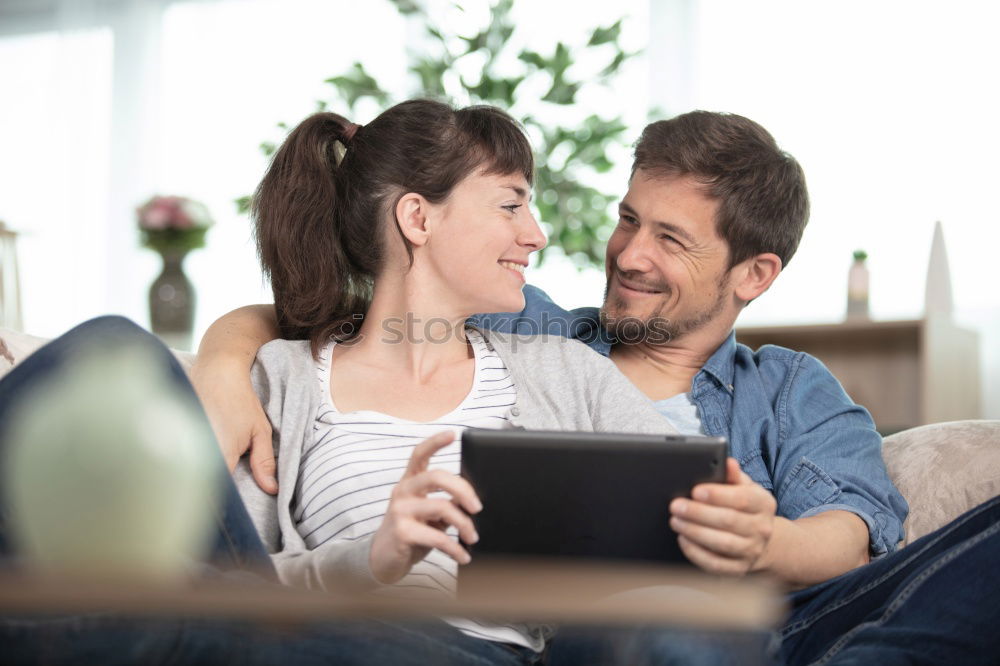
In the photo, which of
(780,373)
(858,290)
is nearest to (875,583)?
(780,373)

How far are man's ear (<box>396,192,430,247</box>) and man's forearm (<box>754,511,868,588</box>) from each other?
70cm

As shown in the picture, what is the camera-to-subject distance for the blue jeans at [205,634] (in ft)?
2.68

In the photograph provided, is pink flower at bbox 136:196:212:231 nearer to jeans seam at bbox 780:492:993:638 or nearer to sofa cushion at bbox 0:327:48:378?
sofa cushion at bbox 0:327:48:378

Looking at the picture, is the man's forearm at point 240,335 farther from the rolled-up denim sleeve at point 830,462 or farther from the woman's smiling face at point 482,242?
the rolled-up denim sleeve at point 830,462

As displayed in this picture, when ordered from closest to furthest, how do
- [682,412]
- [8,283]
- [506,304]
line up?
[506,304] < [682,412] < [8,283]

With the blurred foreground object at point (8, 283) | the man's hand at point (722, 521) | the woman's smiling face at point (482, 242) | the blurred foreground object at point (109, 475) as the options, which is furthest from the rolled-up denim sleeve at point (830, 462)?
the blurred foreground object at point (8, 283)

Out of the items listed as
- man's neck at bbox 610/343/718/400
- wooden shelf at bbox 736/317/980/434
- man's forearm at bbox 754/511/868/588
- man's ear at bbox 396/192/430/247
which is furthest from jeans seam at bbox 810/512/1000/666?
wooden shelf at bbox 736/317/980/434

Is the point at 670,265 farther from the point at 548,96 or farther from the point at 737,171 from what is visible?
the point at 548,96

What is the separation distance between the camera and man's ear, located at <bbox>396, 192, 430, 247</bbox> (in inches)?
61.4

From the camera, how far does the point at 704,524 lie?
1.04 metres

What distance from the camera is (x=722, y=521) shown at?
1.03 meters

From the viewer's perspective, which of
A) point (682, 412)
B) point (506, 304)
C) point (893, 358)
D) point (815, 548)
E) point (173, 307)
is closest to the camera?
point (815, 548)

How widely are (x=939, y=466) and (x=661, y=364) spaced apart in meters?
0.49

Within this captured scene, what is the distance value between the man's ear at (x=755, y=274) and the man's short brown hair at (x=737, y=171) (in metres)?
0.02
